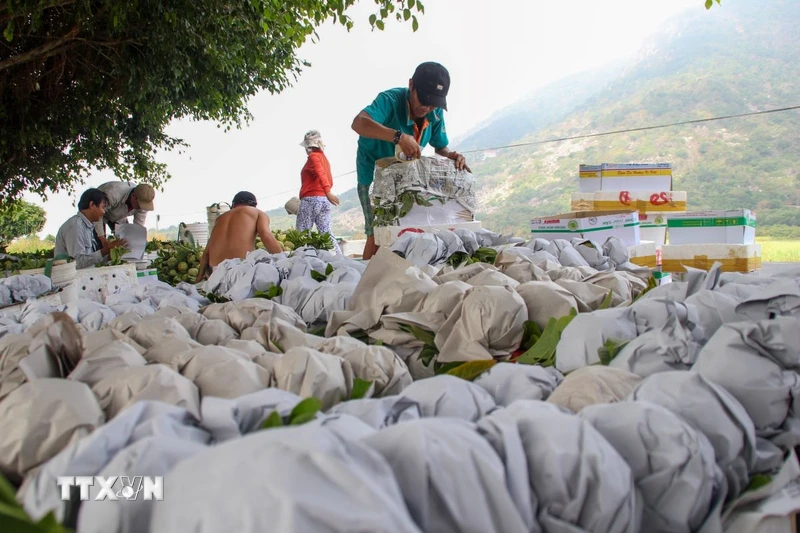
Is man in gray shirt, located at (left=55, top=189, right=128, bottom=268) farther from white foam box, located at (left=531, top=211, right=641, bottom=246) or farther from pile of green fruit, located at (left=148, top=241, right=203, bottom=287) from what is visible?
white foam box, located at (left=531, top=211, right=641, bottom=246)

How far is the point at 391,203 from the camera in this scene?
347 cm

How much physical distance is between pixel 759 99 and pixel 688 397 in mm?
30314

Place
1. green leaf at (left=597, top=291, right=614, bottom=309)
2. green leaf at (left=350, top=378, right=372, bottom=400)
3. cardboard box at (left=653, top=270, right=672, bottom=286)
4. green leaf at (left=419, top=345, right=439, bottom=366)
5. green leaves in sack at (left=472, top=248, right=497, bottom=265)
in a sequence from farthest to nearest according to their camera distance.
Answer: cardboard box at (left=653, top=270, right=672, bottom=286) → green leaves in sack at (left=472, top=248, right=497, bottom=265) → green leaf at (left=597, top=291, right=614, bottom=309) → green leaf at (left=419, top=345, right=439, bottom=366) → green leaf at (left=350, top=378, right=372, bottom=400)

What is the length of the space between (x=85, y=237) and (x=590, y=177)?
5217 mm

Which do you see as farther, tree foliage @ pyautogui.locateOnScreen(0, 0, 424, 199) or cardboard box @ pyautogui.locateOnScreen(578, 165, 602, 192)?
tree foliage @ pyautogui.locateOnScreen(0, 0, 424, 199)

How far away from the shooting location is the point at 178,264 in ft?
24.3

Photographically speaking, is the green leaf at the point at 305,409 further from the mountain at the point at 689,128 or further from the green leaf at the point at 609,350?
the mountain at the point at 689,128

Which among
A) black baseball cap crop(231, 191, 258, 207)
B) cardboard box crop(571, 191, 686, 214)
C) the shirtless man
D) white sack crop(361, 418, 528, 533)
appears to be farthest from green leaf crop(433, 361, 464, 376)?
black baseball cap crop(231, 191, 258, 207)

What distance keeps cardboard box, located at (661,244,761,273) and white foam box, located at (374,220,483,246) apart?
1.26 meters

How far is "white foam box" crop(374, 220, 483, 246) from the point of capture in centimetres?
327

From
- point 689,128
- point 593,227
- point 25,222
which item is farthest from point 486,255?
point 25,222

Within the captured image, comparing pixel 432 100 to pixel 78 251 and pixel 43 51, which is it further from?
pixel 43 51

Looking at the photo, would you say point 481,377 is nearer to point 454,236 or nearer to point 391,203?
point 454,236

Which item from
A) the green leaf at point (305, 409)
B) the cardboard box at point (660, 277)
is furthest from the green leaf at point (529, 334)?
the cardboard box at point (660, 277)
